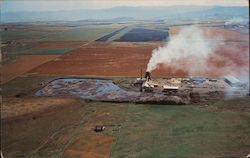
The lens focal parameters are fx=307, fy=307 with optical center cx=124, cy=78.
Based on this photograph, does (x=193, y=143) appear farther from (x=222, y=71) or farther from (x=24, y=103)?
(x=222, y=71)

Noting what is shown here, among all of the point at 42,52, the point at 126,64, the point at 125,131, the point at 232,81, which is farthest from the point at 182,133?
the point at 42,52

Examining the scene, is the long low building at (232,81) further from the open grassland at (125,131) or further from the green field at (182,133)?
the green field at (182,133)

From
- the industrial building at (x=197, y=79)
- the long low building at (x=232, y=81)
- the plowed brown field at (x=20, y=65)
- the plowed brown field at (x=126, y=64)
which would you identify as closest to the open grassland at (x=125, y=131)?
the long low building at (x=232, y=81)

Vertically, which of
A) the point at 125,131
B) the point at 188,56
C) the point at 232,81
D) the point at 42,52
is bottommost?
the point at 125,131

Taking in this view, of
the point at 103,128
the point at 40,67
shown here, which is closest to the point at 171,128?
the point at 103,128

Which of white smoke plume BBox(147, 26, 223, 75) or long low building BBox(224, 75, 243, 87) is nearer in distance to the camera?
long low building BBox(224, 75, 243, 87)

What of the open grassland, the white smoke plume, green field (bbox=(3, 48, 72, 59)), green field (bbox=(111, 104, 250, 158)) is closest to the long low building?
the white smoke plume

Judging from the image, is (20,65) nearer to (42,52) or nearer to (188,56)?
(42,52)

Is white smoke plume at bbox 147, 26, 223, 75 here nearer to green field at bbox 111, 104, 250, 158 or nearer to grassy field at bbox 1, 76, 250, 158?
grassy field at bbox 1, 76, 250, 158

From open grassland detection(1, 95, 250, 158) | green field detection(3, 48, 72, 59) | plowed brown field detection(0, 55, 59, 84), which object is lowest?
open grassland detection(1, 95, 250, 158)
